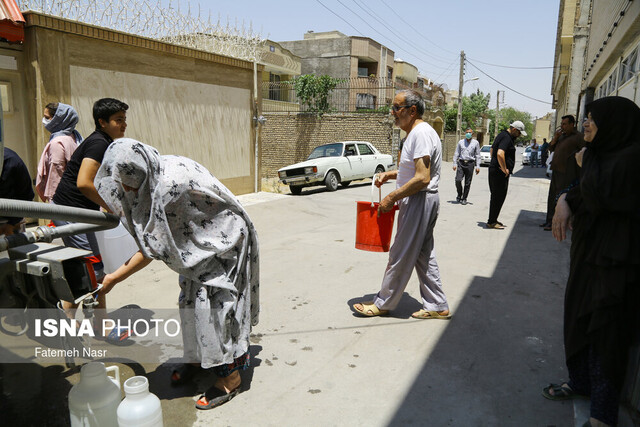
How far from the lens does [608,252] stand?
243cm

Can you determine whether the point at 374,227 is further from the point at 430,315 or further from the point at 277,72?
the point at 277,72

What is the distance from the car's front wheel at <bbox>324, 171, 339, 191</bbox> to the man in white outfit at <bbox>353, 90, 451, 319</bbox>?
10352mm

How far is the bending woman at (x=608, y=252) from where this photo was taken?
94.0 inches

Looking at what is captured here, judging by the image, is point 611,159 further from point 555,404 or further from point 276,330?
point 276,330

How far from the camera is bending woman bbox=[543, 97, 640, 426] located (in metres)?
2.39

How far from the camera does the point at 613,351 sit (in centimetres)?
247

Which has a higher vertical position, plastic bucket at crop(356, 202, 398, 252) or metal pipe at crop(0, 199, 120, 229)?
metal pipe at crop(0, 199, 120, 229)

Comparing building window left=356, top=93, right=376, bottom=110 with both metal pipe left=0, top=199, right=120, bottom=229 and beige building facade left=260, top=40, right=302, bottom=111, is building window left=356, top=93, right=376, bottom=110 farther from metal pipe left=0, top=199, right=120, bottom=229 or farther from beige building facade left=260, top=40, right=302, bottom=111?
metal pipe left=0, top=199, right=120, bottom=229

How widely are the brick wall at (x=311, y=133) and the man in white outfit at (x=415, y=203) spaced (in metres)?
17.9

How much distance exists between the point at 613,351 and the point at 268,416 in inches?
77.5

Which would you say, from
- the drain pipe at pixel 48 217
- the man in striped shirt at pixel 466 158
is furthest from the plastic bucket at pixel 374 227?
the man in striped shirt at pixel 466 158

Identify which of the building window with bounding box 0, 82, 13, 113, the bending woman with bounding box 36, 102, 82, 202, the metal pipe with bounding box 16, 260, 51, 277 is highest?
the building window with bounding box 0, 82, 13, 113

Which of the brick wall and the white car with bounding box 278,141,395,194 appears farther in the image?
the brick wall

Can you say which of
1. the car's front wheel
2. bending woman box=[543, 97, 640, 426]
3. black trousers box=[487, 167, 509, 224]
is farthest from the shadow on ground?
the car's front wheel
